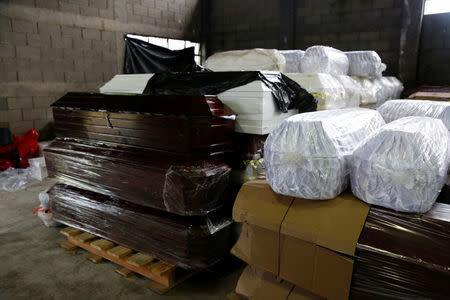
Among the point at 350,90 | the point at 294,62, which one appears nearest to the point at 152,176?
the point at 350,90

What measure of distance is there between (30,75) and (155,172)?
16.8ft

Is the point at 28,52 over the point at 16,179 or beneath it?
over

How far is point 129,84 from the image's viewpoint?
356 cm

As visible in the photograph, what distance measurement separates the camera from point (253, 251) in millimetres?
1740

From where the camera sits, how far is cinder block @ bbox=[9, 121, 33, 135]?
5.84 meters

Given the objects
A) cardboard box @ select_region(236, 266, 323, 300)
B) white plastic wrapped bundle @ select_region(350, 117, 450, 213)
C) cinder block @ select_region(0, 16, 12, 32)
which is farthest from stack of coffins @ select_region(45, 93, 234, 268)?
cinder block @ select_region(0, 16, 12, 32)

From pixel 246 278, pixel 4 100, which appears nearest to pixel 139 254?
pixel 246 278

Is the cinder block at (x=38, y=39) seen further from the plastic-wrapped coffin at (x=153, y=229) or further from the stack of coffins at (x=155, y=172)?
the plastic-wrapped coffin at (x=153, y=229)

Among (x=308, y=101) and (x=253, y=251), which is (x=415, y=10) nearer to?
(x=308, y=101)

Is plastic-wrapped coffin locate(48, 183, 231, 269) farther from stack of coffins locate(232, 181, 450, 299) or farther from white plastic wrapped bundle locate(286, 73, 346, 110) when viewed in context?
white plastic wrapped bundle locate(286, 73, 346, 110)

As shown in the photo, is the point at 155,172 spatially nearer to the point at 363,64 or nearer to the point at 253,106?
the point at 253,106

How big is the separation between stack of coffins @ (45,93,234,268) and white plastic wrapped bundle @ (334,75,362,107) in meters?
1.90

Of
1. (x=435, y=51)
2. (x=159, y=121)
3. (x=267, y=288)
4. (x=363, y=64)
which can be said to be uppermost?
(x=435, y=51)

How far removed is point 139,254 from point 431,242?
1981mm
